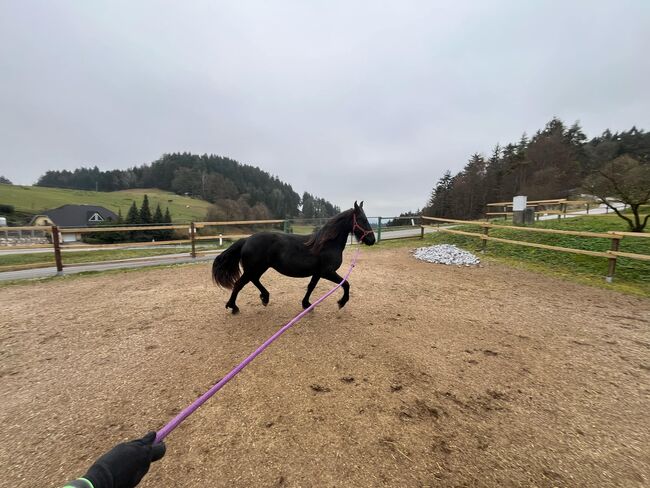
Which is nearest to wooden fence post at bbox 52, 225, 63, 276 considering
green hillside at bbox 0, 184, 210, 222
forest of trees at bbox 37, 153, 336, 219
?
green hillside at bbox 0, 184, 210, 222

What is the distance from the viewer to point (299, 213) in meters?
83.1

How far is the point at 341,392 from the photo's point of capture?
8.32ft

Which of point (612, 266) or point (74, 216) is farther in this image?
point (74, 216)

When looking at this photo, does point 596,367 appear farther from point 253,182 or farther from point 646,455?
point 253,182

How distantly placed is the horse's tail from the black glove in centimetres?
322

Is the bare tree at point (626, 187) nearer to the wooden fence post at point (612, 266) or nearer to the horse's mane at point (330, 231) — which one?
the wooden fence post at point (612, 266)

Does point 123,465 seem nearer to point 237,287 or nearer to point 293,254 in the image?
point 293,254

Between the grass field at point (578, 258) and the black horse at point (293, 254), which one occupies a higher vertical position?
the black horse at point (293, 254)

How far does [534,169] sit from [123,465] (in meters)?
44.2

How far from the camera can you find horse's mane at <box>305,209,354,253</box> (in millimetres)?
4102

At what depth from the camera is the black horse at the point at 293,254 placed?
4.05 metres

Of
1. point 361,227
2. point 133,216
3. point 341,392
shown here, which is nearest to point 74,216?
point 133,216

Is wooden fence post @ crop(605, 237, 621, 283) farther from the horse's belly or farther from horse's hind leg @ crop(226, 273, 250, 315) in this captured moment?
horse's hind leg @ crop(226, 273, 250, 315)

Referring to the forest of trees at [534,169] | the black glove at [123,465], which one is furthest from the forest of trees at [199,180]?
the black glove at [123,465]
